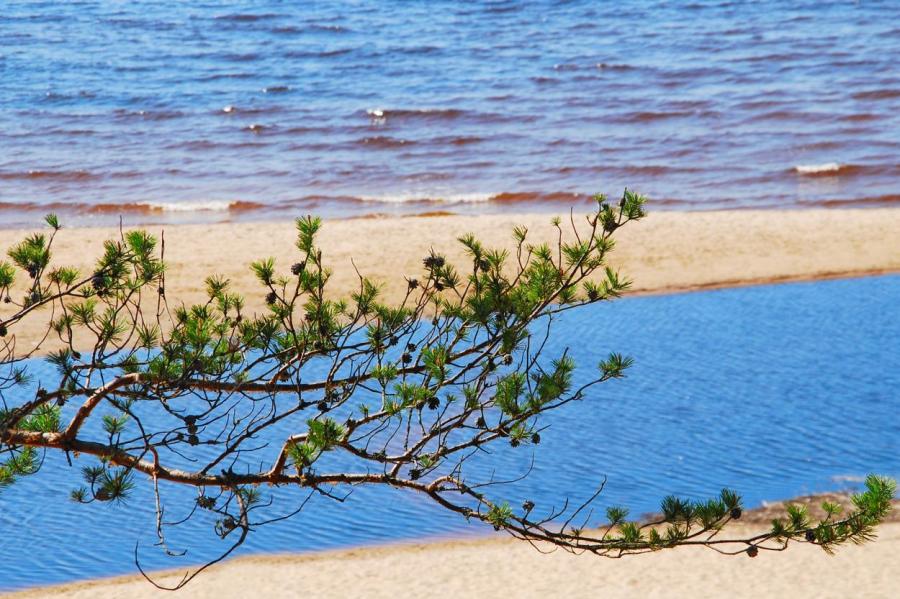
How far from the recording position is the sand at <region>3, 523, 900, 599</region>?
25.9 ft

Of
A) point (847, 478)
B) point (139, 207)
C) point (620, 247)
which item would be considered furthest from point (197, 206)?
point (847, 478)

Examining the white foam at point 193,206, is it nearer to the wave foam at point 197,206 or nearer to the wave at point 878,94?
the wave foam at point 197,206

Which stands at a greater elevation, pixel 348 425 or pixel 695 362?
pixel 348 425

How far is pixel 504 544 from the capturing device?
341 inches

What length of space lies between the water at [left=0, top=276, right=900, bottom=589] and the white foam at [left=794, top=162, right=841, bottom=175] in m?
8.10

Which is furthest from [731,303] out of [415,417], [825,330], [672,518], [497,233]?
[672,518]

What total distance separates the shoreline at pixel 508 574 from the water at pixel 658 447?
0.20 metres

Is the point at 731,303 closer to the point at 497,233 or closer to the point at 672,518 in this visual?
the point at 497,233

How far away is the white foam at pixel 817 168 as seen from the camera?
20.9m

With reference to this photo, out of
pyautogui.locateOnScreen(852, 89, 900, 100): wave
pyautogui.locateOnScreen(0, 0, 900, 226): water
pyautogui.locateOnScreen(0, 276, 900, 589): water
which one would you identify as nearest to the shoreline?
pyautogui.locateOnScreen(0, 276, 900, 589): water

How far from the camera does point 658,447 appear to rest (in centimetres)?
993

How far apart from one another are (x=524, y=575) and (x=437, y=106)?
62.7 feet

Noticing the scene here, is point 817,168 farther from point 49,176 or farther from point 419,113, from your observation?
point 49,176

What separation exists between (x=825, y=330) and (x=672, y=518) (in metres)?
9.03
